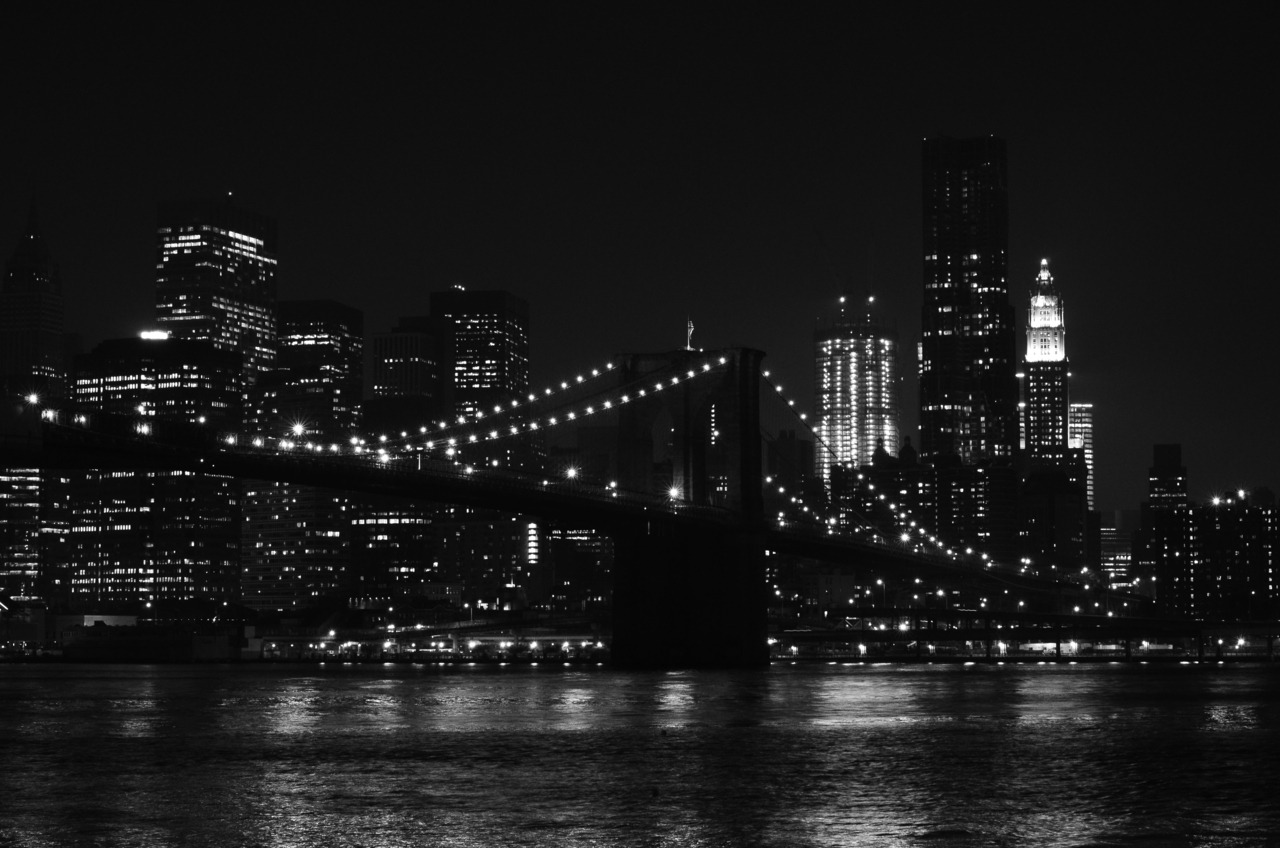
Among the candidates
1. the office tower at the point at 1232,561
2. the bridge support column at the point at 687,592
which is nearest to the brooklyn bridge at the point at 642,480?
the bridge support column at the point at 687,592

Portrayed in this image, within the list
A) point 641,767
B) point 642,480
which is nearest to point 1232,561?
point 642,480

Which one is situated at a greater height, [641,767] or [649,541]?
[649,541]

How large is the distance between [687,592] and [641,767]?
41134 millimetres

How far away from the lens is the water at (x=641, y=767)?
28375 mm

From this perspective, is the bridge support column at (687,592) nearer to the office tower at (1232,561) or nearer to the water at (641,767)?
the water at (641,767)

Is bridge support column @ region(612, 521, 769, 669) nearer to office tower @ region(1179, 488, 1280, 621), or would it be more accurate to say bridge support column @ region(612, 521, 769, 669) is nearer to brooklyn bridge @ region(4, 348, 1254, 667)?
brooklyn bridge @ region(4, 348, 1254, 667)

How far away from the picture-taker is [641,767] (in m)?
37.5

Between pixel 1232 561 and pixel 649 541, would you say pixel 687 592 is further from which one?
pixel 1232 561

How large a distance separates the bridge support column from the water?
10505mm

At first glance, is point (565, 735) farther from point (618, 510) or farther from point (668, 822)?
point (618, 510)

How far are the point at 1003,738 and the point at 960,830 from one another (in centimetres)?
1726

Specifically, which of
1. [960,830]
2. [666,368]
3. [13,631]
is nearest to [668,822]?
[960,830]

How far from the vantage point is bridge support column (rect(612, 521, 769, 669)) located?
256ft

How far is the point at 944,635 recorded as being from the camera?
419 ft
